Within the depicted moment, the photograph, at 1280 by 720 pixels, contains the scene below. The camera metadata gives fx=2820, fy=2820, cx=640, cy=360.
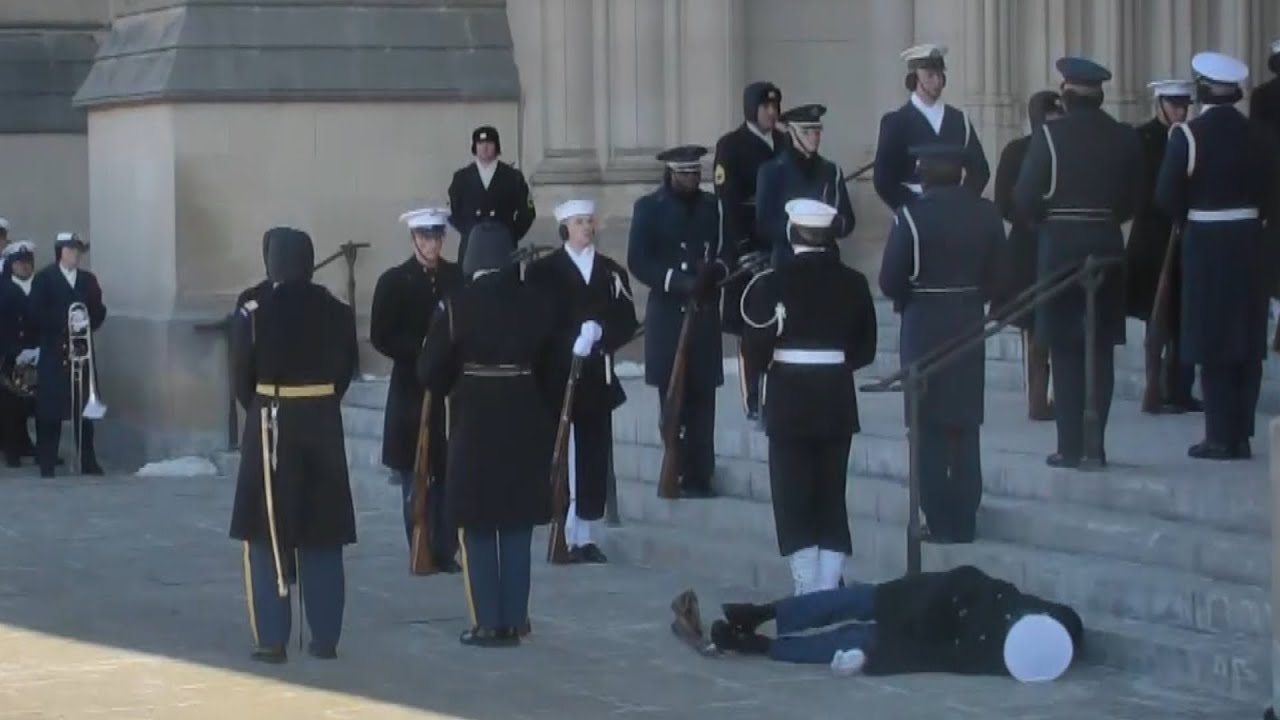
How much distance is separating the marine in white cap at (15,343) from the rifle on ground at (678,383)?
6986 mm

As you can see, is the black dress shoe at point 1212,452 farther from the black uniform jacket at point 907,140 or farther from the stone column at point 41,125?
the stone column at point 41,125

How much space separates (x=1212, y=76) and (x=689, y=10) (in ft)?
23.8

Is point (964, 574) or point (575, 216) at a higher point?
point (575, 216)

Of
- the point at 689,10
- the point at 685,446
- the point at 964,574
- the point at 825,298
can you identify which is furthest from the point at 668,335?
the point at 689,10

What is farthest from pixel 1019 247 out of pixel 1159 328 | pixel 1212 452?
pixel 1212 452

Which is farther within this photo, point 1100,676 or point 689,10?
point 689,10

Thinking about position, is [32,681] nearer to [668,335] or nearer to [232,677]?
[232,677]

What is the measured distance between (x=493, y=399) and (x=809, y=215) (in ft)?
4.62

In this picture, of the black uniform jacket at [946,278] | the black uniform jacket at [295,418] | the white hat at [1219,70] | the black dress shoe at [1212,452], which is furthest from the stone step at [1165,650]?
the white hat at [1219,70]

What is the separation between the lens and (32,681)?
10.4 m

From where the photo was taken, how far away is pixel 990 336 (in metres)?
11.9

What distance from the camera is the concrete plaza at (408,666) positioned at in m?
9.69

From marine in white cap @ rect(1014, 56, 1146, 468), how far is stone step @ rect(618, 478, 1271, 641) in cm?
80

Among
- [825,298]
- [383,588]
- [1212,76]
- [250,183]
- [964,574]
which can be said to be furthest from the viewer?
[250,183]
